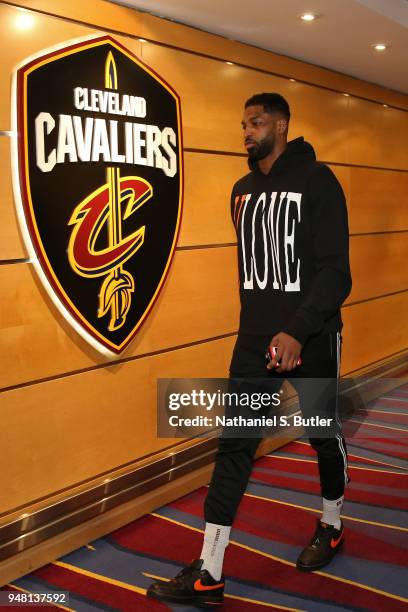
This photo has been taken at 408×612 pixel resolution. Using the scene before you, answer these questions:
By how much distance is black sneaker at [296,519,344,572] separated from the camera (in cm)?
258

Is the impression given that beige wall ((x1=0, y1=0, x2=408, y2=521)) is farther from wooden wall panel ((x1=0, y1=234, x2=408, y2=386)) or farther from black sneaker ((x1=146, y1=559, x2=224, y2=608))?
black sneaker ((x1=146, y1=559, x2=224, y2=608))

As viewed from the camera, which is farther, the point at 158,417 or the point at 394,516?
the point at 158,417

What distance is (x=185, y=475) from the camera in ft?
11.0

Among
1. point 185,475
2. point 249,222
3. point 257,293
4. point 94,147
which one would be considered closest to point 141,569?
point 185,475

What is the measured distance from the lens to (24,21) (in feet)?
8.18

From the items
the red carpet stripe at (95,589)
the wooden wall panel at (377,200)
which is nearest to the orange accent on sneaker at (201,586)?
the red carpet stripe at (95,589)

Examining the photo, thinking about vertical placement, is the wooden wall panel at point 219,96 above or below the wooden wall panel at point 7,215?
above

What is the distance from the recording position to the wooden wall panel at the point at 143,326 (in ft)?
8.32

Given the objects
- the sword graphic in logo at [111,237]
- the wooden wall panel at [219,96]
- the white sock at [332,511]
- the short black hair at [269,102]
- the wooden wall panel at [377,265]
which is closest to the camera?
the short black hair at [269,102]

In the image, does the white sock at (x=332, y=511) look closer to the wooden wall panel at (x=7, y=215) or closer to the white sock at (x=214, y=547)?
the white sock at (x=214, y=547)

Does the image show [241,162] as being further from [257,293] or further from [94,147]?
[257,293]

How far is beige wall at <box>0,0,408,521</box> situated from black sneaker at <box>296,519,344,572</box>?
2.86ft

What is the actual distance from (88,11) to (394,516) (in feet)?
7.75

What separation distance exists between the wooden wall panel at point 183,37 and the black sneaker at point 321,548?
2085 millimetres
